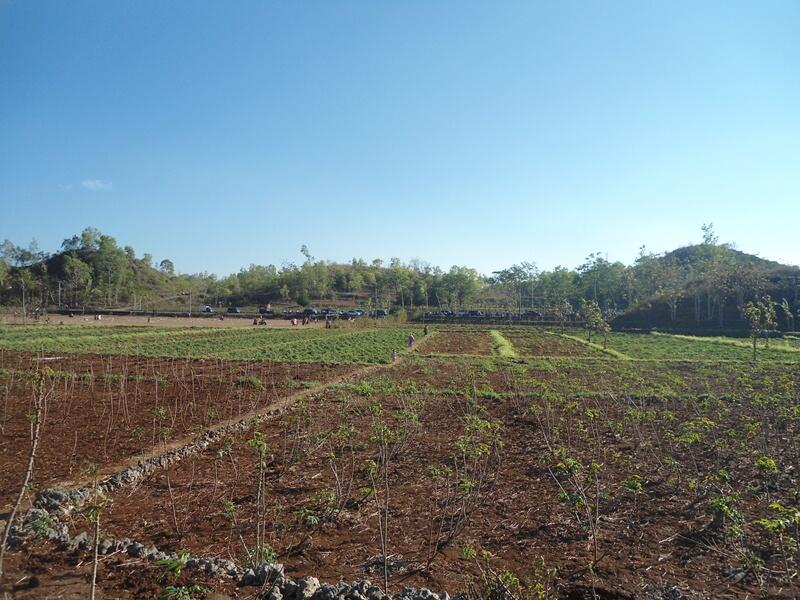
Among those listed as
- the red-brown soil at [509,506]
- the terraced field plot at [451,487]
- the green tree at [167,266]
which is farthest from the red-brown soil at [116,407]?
the green tree at [167,266]

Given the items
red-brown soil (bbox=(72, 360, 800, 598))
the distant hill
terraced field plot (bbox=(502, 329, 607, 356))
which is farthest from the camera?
the distant hill

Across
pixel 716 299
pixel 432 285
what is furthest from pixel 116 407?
pixel 432 285

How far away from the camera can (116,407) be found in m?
12.4

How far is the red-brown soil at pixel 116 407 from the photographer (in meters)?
8.38

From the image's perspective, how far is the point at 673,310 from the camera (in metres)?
55.8

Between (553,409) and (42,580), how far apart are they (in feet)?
35.6

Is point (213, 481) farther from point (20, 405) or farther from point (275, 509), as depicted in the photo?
point (20, 405)

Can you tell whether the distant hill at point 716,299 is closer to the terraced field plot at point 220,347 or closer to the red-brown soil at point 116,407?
the terraced field plot at point 220,347

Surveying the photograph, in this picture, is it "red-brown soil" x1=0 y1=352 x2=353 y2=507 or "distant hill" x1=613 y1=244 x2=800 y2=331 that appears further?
"distant hill" x1=613 y1=244 x2=800 y2=331

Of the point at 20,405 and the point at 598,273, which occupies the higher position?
the point at 598,273

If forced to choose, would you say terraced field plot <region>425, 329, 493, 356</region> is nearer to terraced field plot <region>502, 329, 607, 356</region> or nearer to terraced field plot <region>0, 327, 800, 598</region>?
terraced field plot <region>502, 329, 607, 356</region>

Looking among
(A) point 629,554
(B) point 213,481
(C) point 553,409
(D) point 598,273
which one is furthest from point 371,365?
(D) point 598,273

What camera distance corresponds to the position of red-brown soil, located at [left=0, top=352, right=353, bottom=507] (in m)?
8.38

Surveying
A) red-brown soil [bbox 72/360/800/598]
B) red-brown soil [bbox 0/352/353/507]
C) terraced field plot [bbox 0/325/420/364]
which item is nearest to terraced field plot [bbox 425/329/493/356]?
terraced field plot [bbox 0/325/420/364]
